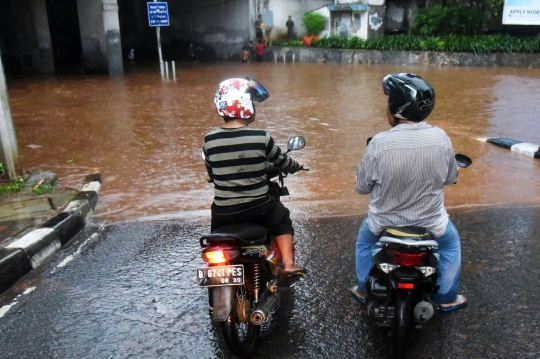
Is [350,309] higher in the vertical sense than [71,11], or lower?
lower

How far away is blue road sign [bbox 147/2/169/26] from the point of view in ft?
57.5

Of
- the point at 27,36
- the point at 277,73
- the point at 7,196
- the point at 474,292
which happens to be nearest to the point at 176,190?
the point at 7,196

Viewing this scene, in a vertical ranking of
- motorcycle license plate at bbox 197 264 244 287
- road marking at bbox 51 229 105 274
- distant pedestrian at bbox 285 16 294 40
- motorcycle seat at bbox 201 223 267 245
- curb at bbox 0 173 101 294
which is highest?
distant pedestrian at bbox 285 16 294 40

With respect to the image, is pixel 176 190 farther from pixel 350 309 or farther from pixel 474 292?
pixel 474 292

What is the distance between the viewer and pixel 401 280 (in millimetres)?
3012

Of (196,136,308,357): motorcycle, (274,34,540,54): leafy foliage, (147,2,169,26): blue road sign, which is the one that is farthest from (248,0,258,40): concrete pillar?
(196,136,308,357): motorcycle

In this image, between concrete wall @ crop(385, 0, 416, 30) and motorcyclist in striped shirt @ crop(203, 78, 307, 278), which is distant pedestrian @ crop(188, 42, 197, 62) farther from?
motorcyclist in striped shirt @ crop(203, 78, 307, 278)

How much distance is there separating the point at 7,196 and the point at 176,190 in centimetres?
208

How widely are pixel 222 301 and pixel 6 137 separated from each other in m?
4.84

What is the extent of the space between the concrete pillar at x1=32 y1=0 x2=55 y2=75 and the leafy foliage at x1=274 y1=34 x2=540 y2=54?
11.8 metres

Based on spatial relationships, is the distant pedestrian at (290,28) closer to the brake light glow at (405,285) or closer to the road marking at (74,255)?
the road marking at (74,255)

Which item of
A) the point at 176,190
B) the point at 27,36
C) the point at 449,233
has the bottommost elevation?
the point at 176,190

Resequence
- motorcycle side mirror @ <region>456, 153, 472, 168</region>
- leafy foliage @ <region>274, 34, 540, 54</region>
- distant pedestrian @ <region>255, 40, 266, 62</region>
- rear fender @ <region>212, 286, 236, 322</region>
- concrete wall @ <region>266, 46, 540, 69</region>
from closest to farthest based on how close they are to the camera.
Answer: rear fender @ <region>212, 286, 236, 322</region> < motorcycle side mirror @ <region>456, 153, 472, 168</region> < concrete wall @ <region>266, 46, 540, 69</region> < leafy foliage @ <region>274, 34, 540, 54</region> < distant pedestrian @ <region>255, 40, 266, 62</region>

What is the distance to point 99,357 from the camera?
3.37 metres
